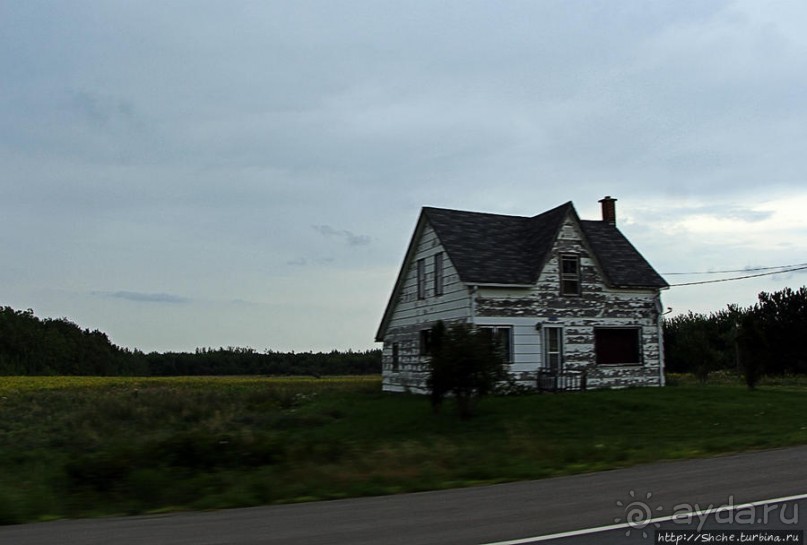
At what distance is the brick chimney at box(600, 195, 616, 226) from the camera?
1411 inches

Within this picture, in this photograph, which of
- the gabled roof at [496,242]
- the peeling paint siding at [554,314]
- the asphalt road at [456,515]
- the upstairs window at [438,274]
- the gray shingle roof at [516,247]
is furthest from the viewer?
the upstairs window at [438,274]

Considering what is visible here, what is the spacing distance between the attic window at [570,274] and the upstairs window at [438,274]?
4458mm

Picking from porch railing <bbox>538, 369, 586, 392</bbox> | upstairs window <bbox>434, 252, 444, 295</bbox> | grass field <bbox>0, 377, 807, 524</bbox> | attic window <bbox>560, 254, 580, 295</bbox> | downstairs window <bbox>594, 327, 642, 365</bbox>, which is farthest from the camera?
upstairs window <bbox>434, 252, 444, 295</bbox>

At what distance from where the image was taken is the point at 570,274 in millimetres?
30500

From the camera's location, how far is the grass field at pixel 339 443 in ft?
36.8

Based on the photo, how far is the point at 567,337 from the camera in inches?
1182

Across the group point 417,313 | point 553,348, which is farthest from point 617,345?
point 417,313

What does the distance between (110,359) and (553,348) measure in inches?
4165

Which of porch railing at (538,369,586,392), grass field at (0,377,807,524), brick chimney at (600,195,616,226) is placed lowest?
grass field at (0,377,807,524)

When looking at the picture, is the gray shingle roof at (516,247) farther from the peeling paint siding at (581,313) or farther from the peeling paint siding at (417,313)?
the peeling paint siding at (417,313)

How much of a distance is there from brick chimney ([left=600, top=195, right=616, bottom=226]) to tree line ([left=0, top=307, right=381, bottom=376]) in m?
61.0

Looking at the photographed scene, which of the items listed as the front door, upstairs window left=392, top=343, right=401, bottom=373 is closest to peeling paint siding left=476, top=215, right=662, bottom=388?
the front door

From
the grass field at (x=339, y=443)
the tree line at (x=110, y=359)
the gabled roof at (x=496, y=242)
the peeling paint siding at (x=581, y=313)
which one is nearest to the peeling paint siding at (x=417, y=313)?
the gabled roof at (x=496, y=242)

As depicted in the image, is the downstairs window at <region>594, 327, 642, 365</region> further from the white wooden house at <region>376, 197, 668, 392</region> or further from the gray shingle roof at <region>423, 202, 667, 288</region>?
the gray shingle roof at <region>423, 202, 667, 288</region>
